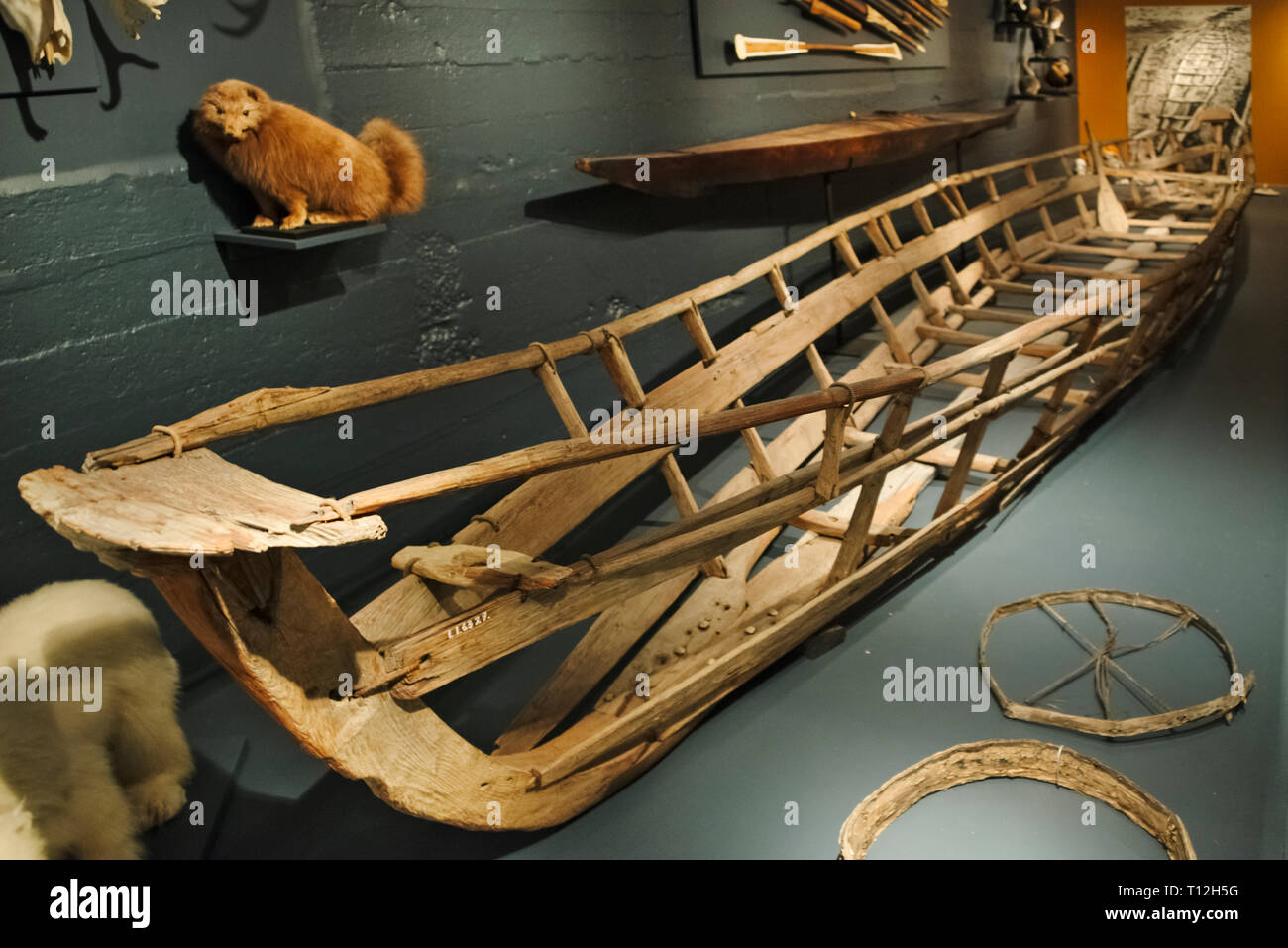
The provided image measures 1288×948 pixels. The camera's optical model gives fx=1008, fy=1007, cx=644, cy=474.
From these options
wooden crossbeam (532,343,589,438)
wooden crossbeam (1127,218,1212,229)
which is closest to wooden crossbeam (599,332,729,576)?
wooden crossbeam (532,343,589,438)

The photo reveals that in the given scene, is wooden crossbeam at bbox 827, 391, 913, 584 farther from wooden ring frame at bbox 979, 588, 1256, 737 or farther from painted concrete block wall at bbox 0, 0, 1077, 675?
painted concrete block wall at bbox 0, 0, 1077, 675

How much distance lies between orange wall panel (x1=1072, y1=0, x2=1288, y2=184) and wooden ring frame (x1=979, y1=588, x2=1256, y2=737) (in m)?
6.16

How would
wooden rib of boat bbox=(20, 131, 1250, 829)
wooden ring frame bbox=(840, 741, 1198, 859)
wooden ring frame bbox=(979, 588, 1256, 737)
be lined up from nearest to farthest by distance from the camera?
wooden rib of boat bbox=(20, 131, 1250, 829) → wooden ring frame bbox=(840, 741, 1198, 859) → wooden ring frame bbox=(979, 588, 1256, 737)

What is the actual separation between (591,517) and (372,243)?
135 centimetres

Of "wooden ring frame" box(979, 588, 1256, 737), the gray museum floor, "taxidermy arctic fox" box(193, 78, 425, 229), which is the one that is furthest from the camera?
"taxidermy arctic fox" box(193, 78, 425, 229)

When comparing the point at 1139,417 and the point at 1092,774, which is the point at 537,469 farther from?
the point at 1139,417

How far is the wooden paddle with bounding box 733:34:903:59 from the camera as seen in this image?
Result: 15.8 ft

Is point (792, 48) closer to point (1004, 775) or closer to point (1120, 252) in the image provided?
point (1120, 252)

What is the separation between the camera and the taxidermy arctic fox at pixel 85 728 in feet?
6.31

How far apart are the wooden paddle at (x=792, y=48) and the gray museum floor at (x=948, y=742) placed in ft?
8.01

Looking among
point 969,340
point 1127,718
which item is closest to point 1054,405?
point 969,340
